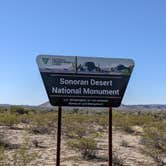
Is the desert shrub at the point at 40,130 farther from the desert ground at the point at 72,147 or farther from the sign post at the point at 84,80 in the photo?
the sign post at the point at 84,80

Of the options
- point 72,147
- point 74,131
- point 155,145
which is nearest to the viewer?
point 72,147

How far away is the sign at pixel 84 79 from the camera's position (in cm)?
1260

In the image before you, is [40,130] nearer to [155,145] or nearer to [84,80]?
[155,145]

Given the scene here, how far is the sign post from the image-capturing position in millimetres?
12602

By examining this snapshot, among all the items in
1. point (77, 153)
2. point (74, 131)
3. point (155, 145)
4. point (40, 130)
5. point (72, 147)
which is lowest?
point (77, 153)

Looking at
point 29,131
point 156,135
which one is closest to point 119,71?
point 156,135

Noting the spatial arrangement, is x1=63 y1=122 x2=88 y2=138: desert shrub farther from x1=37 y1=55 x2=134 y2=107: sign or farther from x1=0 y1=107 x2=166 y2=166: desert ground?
x1=37 y1=55 x2=134 y2=107: sign

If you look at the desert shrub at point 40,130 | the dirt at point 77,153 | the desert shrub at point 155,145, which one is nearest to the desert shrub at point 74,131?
the dirt at point 77,153

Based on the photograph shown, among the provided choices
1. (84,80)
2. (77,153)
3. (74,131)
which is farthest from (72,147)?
(84,80)

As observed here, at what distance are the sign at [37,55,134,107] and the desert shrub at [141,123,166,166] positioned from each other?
7305 millimetres

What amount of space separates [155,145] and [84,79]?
1079 cm

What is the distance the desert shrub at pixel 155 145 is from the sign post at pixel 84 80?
24.1 feet

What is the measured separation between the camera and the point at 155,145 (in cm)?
2270

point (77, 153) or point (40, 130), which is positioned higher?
point (40, 130)
